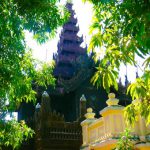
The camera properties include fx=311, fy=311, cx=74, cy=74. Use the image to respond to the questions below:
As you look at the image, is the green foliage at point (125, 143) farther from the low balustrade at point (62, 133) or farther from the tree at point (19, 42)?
the low balustrade at point (62, 133)

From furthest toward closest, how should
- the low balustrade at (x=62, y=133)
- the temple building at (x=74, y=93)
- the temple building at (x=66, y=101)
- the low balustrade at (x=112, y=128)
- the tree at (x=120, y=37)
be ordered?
the temple building at (x=74, y=93) → the temple building at (x=66, y=101) → the low balustrade at (x=62, y=133) → the low balustrade at (x=112, y=128) → the tree at (x=120, y=37)

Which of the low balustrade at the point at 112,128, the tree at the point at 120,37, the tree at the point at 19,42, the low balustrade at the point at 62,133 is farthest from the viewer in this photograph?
the low balustrade at the point at 62,133

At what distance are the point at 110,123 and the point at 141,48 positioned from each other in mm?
5055

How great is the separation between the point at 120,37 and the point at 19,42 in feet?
7.72

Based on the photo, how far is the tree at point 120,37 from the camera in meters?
2.23

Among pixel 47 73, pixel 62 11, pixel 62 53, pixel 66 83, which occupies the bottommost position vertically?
pixel 47 73

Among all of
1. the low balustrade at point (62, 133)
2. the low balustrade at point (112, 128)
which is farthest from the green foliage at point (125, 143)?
the low balustrade at point (62, 133)

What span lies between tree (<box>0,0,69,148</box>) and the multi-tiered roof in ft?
60.7

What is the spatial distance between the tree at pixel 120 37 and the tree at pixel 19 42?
113 cm

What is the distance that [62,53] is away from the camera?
27.4 metres

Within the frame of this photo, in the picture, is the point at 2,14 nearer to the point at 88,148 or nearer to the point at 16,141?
the point at 16,141

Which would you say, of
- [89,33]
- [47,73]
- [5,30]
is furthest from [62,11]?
[89,33]

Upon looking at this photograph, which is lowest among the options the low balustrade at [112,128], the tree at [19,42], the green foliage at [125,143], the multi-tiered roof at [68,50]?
the green foliage at [125,143]

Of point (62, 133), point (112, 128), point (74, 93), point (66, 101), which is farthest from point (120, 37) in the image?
point (66, 101)
